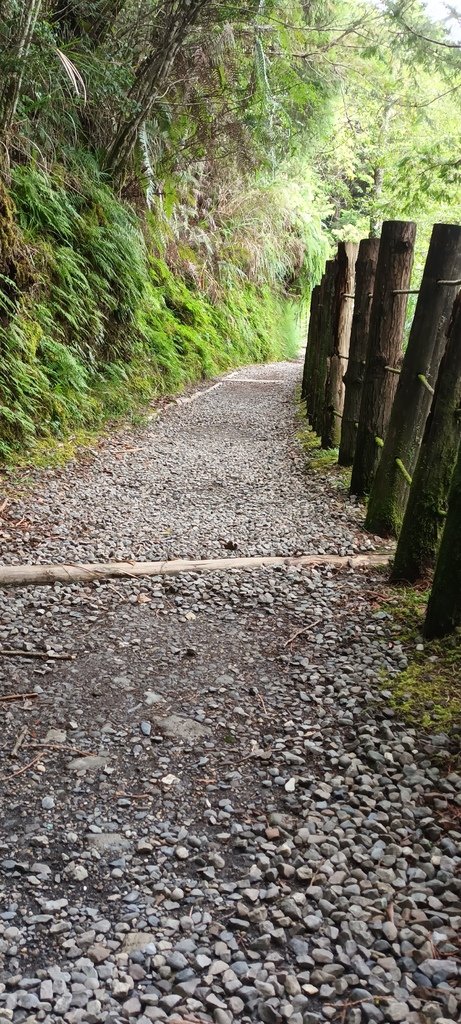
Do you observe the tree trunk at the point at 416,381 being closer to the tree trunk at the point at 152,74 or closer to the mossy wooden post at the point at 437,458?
the mossy wooden post at the point at 437,458

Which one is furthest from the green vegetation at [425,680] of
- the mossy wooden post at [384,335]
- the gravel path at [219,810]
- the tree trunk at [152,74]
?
the tree trunk at [152,74]

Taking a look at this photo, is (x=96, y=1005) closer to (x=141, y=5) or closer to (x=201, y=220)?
(x=141, y=5)

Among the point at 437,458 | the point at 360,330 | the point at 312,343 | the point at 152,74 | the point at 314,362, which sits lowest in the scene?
the point at 314,362

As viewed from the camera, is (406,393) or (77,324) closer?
(406,393)

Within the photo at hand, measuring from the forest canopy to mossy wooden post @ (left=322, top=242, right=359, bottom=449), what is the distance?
2.49m

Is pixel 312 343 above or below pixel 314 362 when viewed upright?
above

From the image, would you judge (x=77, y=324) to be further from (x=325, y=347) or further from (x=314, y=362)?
(x=314, y=362)

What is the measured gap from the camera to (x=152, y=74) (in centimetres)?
788

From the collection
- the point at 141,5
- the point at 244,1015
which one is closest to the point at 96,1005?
the point at 244,1015

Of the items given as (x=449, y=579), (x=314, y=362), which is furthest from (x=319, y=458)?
(x=449, y=579)

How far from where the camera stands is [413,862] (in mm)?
1907

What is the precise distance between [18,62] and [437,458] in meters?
4.91

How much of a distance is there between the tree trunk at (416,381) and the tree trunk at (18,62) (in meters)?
4.08

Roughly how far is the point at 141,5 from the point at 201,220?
6508 millimetres
